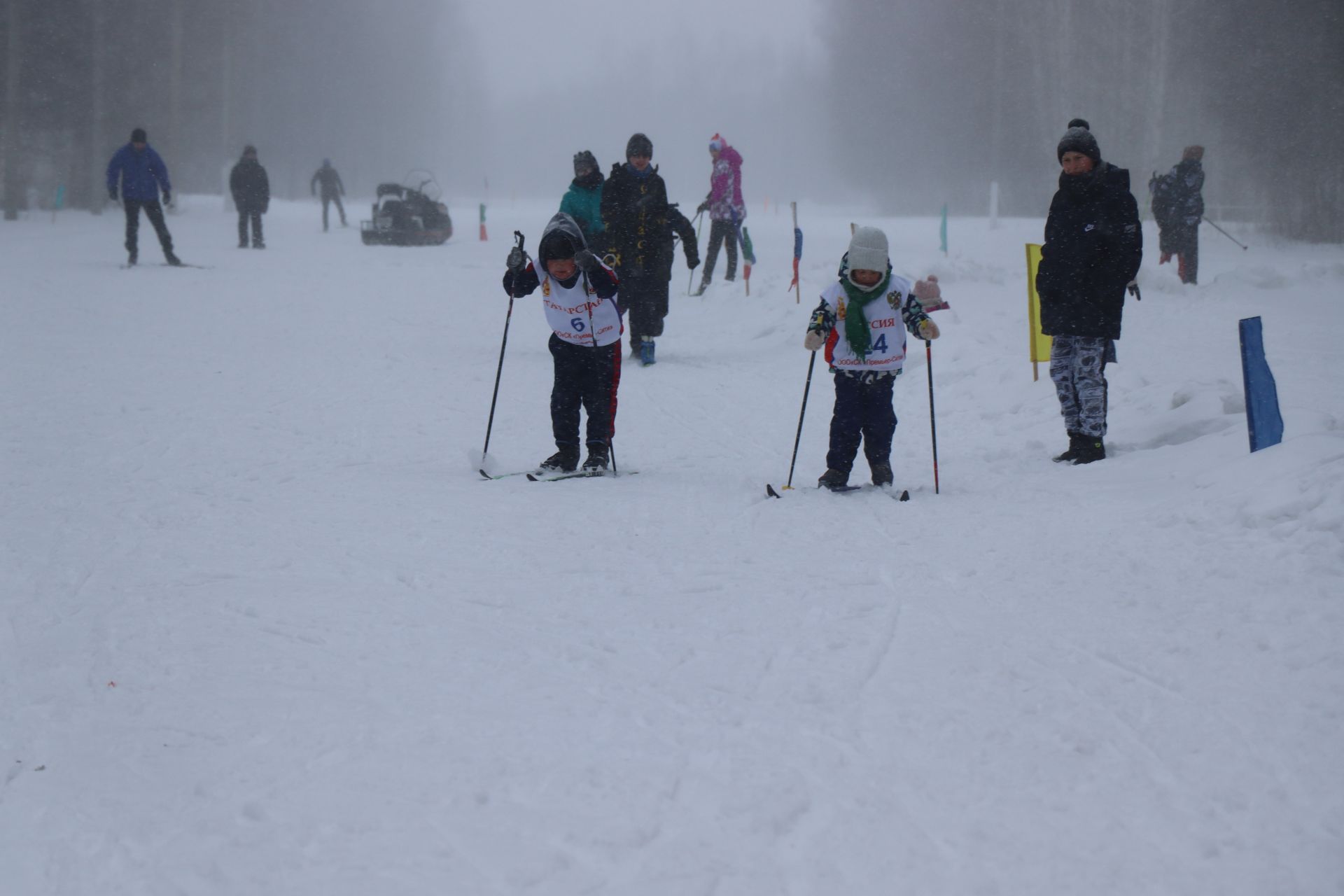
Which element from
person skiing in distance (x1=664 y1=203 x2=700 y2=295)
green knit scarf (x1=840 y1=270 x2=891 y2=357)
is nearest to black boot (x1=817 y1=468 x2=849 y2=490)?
green knit scarf (x1=840 y1=270 x2=891 y2=357)

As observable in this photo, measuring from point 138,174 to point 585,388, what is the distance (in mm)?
12671

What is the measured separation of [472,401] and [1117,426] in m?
4.76

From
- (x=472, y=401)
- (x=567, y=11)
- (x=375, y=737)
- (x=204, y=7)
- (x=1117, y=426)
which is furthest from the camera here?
(x=567, y=11)

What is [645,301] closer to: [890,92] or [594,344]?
[594,344]

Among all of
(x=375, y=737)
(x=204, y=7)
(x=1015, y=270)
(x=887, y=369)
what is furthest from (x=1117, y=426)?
(x=204, y=7)

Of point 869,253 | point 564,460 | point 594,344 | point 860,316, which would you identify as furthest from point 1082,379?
point 564,460

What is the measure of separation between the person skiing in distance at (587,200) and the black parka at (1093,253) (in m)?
4.55

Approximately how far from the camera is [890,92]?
Result: 51.2 metres

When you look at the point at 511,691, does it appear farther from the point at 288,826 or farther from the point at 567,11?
the point at 567,11

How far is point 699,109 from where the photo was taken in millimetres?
126000

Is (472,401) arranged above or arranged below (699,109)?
below

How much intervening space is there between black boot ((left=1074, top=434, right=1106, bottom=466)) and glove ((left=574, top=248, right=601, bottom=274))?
291cm

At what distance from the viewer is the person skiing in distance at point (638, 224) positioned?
9984mm

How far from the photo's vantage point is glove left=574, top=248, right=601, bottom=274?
6285 millimetres
